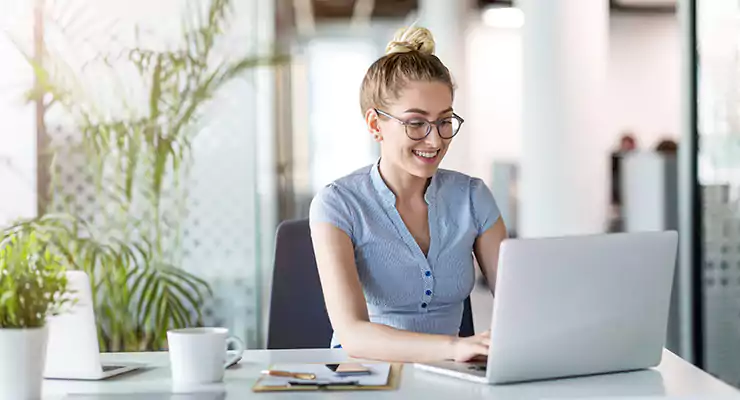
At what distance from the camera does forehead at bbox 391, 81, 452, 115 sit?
2.28m

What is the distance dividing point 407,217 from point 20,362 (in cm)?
106

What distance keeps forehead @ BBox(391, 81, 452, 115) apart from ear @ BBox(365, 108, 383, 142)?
69 millimetres

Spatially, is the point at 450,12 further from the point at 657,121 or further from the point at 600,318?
the point at 600,318

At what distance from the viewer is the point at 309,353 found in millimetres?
A: 2045

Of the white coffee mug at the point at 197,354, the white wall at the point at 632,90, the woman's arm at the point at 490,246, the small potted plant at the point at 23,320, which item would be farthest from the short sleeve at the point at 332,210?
the white wall at the point at 632,90

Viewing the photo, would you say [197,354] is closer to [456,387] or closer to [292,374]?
[292,374]

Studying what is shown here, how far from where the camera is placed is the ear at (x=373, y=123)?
92.4 inches

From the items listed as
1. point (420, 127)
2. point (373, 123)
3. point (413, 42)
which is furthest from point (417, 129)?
point (413, 42)

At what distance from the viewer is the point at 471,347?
180 cm

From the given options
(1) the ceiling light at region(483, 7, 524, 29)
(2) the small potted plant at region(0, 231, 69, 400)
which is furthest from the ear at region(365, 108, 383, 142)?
(1) the ceiling light at region(483, 7, 524, 29)

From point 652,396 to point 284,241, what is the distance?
3.77ft

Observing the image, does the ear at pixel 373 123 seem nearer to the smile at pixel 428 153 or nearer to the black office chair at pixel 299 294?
the smile at pixel 428 153

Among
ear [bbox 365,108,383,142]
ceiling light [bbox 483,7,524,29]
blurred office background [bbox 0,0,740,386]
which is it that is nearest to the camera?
ear [bbox 365,108,383,142]

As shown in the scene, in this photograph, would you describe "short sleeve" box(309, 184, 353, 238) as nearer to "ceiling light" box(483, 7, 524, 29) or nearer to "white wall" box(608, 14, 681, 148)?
"ceiling light" box(483, 7, 524, 29)
